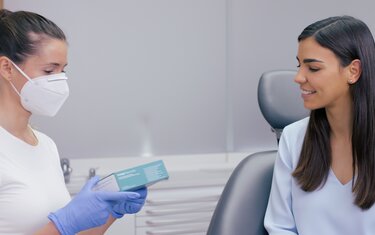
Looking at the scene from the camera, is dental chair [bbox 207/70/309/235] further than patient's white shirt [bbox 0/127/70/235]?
Yes

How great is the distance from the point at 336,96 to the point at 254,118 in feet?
4.74

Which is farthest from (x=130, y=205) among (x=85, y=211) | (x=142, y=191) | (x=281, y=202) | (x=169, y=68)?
(x=169, y=68)

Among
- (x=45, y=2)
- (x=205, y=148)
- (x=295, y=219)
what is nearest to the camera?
(x=295, y=219)

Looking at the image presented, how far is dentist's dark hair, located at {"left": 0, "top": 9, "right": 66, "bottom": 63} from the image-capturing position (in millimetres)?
1187

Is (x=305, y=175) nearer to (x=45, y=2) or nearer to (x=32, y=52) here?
(x=32, y=52)

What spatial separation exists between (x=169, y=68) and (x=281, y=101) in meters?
1.02

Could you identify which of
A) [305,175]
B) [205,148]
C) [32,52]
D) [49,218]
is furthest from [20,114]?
[205,148]

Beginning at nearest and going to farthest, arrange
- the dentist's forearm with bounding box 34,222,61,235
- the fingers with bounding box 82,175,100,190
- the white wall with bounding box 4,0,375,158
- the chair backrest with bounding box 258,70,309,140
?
the dentist's forearm with bounding box 34,222,61,235, the fingers with bounding box 82,175,100,190, the chair backrest with bounding box 258,70,309,140, the white wall with bounding box 4,0,375,158

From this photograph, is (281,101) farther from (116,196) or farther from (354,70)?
(116,196)

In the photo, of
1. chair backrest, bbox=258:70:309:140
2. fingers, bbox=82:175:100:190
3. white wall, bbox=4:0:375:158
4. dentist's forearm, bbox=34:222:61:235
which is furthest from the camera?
white wall, bbox=4:0:375:158

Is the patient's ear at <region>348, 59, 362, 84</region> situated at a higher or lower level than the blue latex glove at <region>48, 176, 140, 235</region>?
higher

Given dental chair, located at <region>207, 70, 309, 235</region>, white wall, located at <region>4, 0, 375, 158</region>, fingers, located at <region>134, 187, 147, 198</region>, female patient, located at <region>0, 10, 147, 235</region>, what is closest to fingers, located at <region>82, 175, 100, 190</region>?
female patient, located at <region>0, 10, 147, 235</region>

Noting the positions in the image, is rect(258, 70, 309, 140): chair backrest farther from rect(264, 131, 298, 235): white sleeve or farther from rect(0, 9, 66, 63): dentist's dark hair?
rect(0, 9, 66, 63): dentist's dark hair

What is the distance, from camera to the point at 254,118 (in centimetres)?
266
